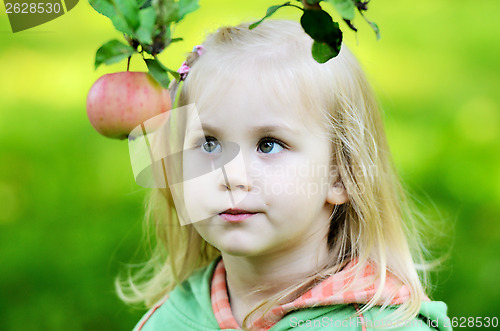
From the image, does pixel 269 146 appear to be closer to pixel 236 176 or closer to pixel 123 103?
pixel 236 176

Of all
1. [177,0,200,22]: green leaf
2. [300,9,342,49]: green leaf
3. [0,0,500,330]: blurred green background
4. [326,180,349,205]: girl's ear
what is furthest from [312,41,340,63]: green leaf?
[0,0,500,330]: blurred green background

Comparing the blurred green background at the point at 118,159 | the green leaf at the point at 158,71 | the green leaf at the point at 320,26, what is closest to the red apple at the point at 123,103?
the green leaf at the point at 158,71

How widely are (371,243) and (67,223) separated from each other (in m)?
1.37

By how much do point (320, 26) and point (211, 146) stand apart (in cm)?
64

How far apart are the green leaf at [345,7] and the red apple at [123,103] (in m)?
0.20

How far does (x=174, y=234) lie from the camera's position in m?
1.76

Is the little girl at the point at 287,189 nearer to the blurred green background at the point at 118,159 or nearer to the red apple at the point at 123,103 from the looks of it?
the red apple at the point at 123,103

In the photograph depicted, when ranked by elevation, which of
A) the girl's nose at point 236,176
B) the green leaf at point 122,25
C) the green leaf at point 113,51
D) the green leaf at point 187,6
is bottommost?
the girl's nose at point 236,176

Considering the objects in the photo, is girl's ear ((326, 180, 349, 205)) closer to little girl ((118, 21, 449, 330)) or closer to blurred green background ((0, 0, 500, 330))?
little girl ((118, 21, 449, 330))

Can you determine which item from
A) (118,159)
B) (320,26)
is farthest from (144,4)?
(118,159)

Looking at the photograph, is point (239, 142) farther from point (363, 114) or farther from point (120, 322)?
point (120, 322)

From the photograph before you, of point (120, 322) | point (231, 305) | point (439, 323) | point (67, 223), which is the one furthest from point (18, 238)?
point (439, 323)

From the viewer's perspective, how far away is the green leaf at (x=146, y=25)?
0.64 m

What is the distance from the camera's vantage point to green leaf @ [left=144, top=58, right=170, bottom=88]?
0.68m
